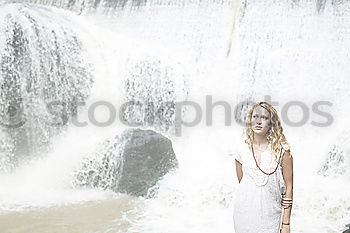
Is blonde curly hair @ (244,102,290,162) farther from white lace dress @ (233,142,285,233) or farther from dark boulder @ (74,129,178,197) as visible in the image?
dark boulder @ (74,129,178,197)

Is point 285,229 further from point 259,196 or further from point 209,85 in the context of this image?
point 209,85

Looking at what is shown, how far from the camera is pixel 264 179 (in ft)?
7.37

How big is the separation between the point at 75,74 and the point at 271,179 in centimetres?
603

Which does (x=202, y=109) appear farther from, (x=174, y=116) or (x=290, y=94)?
(x=290, y=94)

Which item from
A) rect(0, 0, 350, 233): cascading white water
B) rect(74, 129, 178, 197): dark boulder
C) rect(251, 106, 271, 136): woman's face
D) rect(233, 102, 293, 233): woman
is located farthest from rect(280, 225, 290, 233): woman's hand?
rect(74, 129, 178, 197): dark boulder

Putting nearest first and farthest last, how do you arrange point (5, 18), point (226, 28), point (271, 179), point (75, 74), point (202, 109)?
point (271, 179)
point (5, 18)
point (75, 74)
point (202, 109)
point (226, 28)

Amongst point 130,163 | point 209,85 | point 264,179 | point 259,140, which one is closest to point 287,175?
point 264,179

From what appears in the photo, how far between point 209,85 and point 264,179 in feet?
21.3

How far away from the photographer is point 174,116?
8266mm

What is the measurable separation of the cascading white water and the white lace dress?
3048 millimetres

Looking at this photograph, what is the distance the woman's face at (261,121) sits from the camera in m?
2.31

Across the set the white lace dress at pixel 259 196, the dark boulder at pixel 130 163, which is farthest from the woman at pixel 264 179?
the dark boulder at pixel 130 163

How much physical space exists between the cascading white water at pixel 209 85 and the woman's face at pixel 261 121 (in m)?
3.14

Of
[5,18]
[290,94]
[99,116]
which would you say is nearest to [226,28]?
[290,94]
